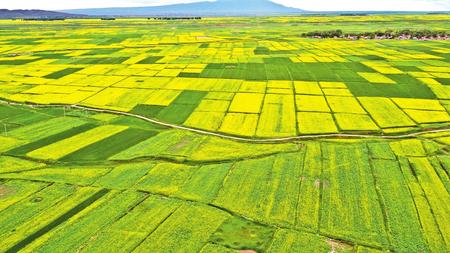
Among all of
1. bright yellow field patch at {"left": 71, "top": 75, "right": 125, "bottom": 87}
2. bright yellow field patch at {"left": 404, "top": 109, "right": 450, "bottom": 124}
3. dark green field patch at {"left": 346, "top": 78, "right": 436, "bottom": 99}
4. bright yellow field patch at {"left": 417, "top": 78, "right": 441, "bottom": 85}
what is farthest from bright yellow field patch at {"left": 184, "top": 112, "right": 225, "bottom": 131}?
bright yellow field patch at {"left": 417, "top": 78, "right": 441, "bottom": 85}

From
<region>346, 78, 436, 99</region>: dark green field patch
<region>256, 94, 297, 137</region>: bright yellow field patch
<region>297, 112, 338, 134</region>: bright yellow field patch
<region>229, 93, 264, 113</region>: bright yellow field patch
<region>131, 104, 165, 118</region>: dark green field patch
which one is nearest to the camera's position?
<region>256, 94, 297, 137</region>: bright yellow field patch

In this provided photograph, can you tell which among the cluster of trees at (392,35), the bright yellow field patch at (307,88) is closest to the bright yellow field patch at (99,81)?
the bright yellow field patch at (307,88)

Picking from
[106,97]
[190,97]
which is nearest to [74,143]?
[106,97]

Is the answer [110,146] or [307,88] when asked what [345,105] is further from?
[110,146]

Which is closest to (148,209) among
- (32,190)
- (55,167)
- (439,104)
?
(32,190)

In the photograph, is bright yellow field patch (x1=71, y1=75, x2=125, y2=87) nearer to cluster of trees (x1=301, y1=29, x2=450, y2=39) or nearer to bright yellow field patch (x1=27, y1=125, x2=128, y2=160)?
bright yellow field patch (x1=27, y1=125, x2=128, y2=160)

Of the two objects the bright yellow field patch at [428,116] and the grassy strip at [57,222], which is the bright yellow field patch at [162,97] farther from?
the bright yellow field patch at [428,116]
